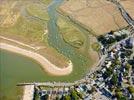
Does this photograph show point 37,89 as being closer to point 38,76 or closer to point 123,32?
point 38,76

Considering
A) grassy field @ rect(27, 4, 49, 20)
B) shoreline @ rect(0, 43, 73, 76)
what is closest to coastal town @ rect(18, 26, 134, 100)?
shoreline @ rect(0, 43, 73, 76)

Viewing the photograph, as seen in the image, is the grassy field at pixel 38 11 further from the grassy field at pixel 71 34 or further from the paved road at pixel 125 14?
the paved road at pixel 125 14

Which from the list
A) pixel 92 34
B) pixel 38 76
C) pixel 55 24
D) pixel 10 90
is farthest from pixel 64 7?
pixel 10 90

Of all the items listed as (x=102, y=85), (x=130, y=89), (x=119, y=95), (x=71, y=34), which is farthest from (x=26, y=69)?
(x=130, y=89)

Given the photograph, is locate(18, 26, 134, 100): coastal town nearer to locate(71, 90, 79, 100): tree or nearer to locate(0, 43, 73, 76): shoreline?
locate(71, 90, 79, 100): tree

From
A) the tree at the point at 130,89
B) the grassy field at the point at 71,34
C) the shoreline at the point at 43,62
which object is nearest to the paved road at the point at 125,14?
the grassy field at the point at 71,34

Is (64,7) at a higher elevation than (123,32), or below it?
higher
